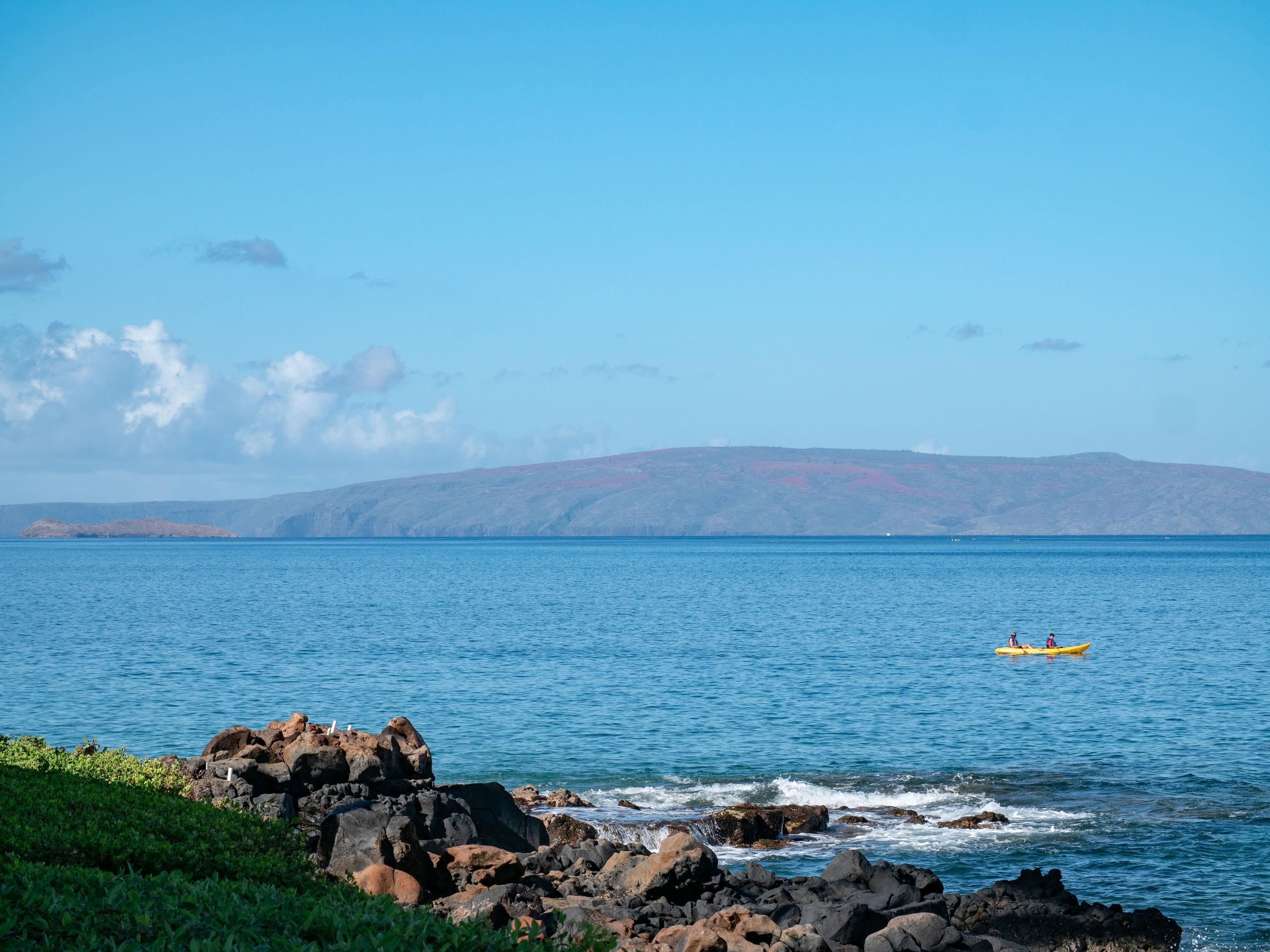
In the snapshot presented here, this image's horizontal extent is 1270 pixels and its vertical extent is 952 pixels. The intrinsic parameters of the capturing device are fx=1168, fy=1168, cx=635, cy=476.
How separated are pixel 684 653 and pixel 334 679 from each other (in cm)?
2064

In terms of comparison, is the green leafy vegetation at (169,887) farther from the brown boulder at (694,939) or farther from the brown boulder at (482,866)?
the brown boulder at (694,939)

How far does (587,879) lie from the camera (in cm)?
2062

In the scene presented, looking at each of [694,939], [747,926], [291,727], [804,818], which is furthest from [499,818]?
[694,939]

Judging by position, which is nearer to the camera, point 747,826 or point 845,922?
point 845,922

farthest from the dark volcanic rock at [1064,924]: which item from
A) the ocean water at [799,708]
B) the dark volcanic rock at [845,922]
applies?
the dark volcanic rock at [845,922]

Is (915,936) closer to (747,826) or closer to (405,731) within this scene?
(747,826)

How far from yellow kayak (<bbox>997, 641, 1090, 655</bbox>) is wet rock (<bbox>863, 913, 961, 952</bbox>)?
167 ft

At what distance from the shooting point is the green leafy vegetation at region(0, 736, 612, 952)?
9.83 meters

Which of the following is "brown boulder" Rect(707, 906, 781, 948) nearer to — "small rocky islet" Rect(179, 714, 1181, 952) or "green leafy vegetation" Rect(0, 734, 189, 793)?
"small rocky islet" Rect(179, 714, 1181, 952)

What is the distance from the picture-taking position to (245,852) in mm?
17312

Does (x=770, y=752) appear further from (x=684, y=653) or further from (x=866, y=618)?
(x=866, y=618)

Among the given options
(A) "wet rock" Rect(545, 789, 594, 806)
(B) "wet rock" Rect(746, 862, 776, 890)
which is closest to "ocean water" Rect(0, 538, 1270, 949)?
(A) "wet rock" Rect(545, 789, 594, 806)

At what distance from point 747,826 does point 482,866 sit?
8.92 metres

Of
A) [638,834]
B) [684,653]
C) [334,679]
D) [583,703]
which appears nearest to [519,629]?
[684,653]
